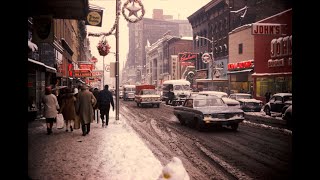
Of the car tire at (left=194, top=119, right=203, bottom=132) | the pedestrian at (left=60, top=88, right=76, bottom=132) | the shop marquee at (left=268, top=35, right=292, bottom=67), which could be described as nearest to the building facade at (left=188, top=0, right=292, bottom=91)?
the shop marquee at (left=268, top=35, right=292, bottom=67)

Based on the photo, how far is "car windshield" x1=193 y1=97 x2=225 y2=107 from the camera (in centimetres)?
1508

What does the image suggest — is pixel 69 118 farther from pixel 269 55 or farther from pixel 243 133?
pixel 269 55

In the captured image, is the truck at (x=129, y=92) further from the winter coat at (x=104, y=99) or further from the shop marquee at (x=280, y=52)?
the winter coat at (x=104, y=99)

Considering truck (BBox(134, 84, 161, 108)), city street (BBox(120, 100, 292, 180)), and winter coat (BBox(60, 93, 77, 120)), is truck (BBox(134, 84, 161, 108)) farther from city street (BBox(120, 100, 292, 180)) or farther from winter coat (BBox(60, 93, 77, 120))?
winter coat (BBox(60, 93, 77, 120))

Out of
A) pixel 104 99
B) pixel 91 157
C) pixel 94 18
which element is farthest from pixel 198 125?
pixel 94 18

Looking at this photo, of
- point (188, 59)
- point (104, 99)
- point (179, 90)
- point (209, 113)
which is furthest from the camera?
point (188, 59)

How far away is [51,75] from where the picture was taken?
2678 cm

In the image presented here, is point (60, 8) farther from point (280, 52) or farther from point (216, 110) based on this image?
point (280, 52)

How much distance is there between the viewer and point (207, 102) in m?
15.2

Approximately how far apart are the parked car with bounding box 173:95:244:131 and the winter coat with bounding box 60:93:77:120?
17.8ft

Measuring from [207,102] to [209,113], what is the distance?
1517 mm

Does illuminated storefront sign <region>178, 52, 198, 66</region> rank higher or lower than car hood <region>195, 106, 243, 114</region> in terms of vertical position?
higher
